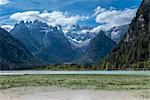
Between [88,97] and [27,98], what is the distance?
17.0 feet

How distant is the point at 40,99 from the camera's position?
30328mm

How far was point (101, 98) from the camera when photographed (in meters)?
30.2

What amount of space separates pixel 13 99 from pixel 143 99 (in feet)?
34.9

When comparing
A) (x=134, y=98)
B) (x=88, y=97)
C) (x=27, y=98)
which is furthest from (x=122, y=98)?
(x=27, y=98)

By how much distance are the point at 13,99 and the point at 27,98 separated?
49.0 inches

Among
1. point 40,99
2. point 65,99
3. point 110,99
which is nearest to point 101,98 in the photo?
point 110,99

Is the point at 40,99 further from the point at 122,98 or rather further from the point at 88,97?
the point at 122,98

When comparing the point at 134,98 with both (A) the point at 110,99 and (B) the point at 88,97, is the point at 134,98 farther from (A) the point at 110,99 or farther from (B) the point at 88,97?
(B) the point at 88,97

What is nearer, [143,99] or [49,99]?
[143,99]

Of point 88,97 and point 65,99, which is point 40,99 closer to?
point 65,99

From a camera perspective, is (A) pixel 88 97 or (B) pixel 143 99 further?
(A) pixel 88 97

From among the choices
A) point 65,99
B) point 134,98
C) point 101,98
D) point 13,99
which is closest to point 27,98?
point 13,99

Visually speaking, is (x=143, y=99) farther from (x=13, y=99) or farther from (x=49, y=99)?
(x=13, y=99)

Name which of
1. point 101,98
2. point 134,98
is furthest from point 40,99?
point 134,98
